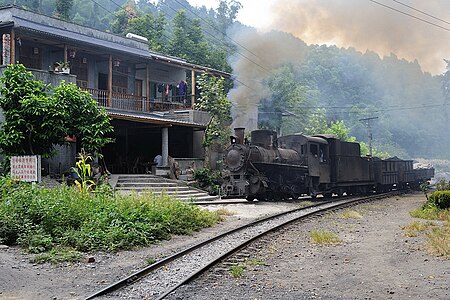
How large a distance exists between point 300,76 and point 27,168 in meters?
41.8

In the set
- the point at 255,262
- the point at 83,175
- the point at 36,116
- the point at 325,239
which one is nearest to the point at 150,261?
the point at 255,262

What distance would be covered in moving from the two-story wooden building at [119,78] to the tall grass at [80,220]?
740cm

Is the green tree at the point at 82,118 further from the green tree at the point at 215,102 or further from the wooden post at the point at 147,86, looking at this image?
the green tree at the point at 215,102

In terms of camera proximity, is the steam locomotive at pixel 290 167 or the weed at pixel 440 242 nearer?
the weed at pixel 440 242

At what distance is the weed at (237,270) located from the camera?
289 inches

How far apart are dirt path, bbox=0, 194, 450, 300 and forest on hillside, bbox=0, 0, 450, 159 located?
21447 millimetres

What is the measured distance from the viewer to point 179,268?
26.2 ft

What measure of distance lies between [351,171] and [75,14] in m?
42.2

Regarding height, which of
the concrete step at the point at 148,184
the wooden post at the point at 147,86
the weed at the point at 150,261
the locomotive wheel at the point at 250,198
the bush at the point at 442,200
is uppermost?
the wooden post at the point at 147,86

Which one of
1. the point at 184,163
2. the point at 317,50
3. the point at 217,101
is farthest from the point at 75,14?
the point at 184,163

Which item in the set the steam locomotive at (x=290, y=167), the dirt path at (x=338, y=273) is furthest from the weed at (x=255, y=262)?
the steam locomotive at (x=290, y=167)

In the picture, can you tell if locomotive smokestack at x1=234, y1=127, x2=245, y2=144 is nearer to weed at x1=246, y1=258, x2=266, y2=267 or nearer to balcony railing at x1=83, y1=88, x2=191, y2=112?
balcony railing at x1=83, y1=88, x2=191, y2=112

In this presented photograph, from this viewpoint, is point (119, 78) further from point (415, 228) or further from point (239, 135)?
point (415, 228)

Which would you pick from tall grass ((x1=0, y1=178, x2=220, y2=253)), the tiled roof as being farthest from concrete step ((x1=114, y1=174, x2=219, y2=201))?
tall grass ((x1=0, y1=178, x2=220, y2=253))
